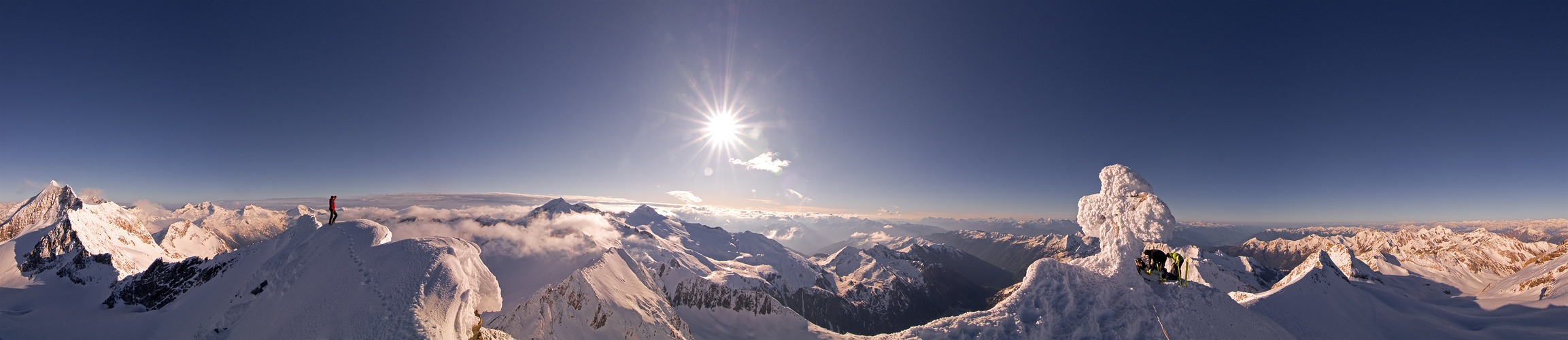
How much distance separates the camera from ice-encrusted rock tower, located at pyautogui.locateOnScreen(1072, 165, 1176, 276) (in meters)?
12.1

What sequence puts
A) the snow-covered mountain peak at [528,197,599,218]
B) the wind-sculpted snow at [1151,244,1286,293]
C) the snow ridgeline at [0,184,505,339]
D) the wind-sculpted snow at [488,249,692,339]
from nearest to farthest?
the snow ridgeline at [0,184,505,339] → the wind-sculpted snow at [488,249,692,339] → the wind-sculpted snow at [1151,244,1286,293] → the snow-covered mountain peak at [528,197,599,218]

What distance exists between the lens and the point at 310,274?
1112cm

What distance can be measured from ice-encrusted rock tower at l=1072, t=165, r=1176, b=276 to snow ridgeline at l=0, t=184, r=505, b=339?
1899 centimetres

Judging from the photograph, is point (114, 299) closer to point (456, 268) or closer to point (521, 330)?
point (521, 330)

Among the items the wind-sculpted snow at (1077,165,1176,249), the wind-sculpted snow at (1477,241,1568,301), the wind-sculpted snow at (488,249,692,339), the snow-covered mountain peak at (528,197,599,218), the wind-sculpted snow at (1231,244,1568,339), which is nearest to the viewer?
the wind-sculpted snow at (1077,165,1176,249)

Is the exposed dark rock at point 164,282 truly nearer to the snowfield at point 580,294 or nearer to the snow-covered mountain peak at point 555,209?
the snowfield at point 580,294

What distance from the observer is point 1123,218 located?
12.8 metres

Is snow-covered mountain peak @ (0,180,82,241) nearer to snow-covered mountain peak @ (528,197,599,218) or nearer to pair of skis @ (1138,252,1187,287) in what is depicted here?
snow-covered mountain peak @ (528,197,599,218)

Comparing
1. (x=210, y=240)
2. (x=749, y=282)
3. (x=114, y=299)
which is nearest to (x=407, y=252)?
(x=114, y=299)

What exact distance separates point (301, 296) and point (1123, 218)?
75.7 feet

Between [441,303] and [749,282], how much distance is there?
421 ft

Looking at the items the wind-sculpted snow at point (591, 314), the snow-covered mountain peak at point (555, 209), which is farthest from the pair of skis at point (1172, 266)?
the snow-covered mountain peak at point (555, 209)

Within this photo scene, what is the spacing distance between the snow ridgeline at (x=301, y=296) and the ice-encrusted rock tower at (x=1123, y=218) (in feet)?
62.3

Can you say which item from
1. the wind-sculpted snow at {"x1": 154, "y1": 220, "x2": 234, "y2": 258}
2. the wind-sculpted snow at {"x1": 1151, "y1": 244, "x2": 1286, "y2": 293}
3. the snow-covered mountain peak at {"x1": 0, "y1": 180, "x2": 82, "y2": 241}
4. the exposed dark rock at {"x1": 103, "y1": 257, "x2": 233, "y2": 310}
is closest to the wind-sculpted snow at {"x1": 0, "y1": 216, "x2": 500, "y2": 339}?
the exposed dark rock at {"x1": 103, "y1": 257, "x2": 233, "y2": 310}
